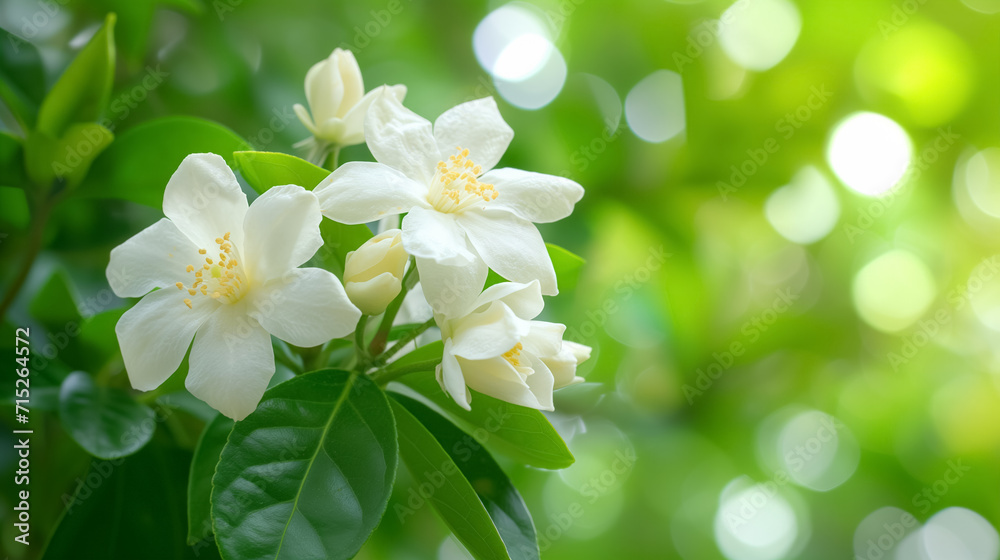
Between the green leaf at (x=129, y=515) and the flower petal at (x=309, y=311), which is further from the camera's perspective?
the green leaf at (x=129, y=515)

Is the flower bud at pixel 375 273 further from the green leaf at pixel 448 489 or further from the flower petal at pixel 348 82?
the flower petal at pixel 348 82

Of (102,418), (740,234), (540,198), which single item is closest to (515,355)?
(540,198)

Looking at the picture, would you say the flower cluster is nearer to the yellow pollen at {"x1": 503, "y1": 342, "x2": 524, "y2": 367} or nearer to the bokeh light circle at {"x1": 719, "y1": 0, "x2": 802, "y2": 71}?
the yellow pollen at {"x1": 503, "y1": 342, "x2": 524, "y2": 367}

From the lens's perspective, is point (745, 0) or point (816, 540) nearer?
point (745, 0)

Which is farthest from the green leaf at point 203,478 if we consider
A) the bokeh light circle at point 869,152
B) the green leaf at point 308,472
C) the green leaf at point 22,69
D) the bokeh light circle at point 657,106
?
the bokeh light circle at point 869,152

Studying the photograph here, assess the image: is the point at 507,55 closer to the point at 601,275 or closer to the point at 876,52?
the point at 601,275

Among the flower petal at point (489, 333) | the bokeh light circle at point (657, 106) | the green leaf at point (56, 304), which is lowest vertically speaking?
the green leaf at point (56, 304)

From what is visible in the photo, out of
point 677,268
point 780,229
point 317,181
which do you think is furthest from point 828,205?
→ point 317,181

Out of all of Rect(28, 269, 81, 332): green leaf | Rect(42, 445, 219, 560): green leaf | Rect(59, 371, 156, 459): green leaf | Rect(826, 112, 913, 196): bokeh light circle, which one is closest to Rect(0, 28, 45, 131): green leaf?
Rect(28, 269, 81, 332): green leaf
